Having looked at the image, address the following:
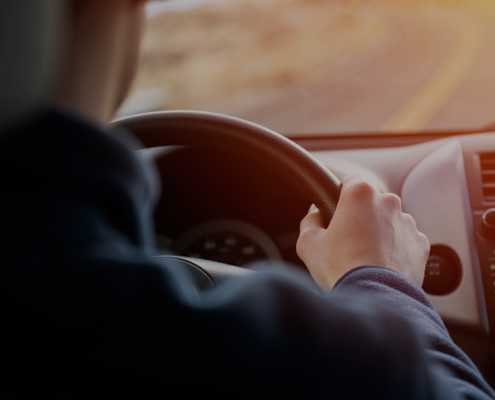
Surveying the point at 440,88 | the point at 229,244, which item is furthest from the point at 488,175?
the point at 440,88

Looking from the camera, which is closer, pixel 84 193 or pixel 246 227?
pixel 84 193

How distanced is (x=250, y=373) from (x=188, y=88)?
33.0 ft

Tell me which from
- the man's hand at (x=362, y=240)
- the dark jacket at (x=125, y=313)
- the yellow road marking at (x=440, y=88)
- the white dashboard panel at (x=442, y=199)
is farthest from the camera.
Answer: the yellow road marking at (x=440, y=88)

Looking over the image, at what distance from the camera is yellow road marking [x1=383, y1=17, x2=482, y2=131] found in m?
7.98

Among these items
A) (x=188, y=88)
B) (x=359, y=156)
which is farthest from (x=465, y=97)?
(x=359, y=156)

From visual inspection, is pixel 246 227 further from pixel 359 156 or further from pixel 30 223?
pixel 30 223

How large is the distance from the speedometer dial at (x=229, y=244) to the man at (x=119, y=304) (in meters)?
1.67

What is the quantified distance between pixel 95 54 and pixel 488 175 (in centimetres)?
169

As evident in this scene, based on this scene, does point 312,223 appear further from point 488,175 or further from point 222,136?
point 488,175

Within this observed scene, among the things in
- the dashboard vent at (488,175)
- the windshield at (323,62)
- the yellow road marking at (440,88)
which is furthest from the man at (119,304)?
the yellow road marking at (440,88)

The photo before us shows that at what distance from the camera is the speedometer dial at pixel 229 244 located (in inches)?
107

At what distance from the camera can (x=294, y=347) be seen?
0.96 m

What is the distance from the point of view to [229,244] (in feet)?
9.00

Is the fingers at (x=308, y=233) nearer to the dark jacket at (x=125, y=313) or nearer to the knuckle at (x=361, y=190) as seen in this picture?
the knuckle at (x=361, y=190)
